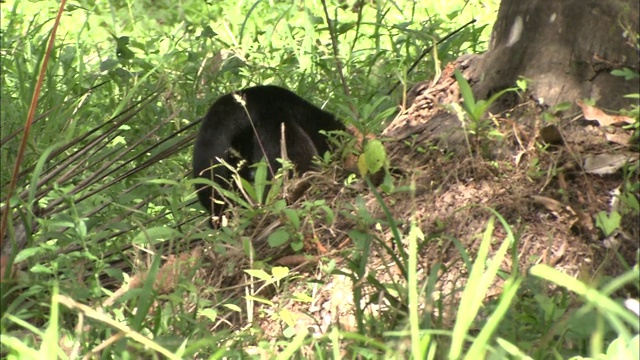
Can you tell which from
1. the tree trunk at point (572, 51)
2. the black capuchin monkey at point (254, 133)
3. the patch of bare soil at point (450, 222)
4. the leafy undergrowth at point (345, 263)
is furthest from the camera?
the black capuchin monkey at point (254, 133)

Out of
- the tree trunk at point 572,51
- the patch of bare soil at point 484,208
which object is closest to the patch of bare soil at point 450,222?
the patch of bare soil at point 484,208

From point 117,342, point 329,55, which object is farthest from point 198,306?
point 329,55

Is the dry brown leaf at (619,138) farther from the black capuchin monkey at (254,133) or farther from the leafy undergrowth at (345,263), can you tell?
the black capuchin monkey at (254,133)

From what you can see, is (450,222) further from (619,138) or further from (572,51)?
(572,51)

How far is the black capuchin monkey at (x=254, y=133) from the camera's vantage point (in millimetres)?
3447

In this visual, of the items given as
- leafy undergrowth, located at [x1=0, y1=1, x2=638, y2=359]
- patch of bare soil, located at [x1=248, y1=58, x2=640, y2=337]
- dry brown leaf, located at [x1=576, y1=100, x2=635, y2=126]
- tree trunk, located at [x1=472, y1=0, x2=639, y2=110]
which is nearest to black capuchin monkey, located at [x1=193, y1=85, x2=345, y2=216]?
leafy undergrowth, located at [x1=0, y1=1, x2=638, y2=359]

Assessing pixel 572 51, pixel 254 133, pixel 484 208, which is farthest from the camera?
pixel 254 133

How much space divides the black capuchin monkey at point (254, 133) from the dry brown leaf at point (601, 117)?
0.89 meters

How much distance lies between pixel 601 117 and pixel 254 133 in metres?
1.11

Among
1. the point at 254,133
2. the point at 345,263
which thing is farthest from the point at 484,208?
the point at 254,133

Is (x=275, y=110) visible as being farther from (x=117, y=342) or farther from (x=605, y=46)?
(x=117, y=342)

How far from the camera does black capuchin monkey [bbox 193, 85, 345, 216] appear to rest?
3447 mm

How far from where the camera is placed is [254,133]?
3.57m

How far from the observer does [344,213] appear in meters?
3.02
